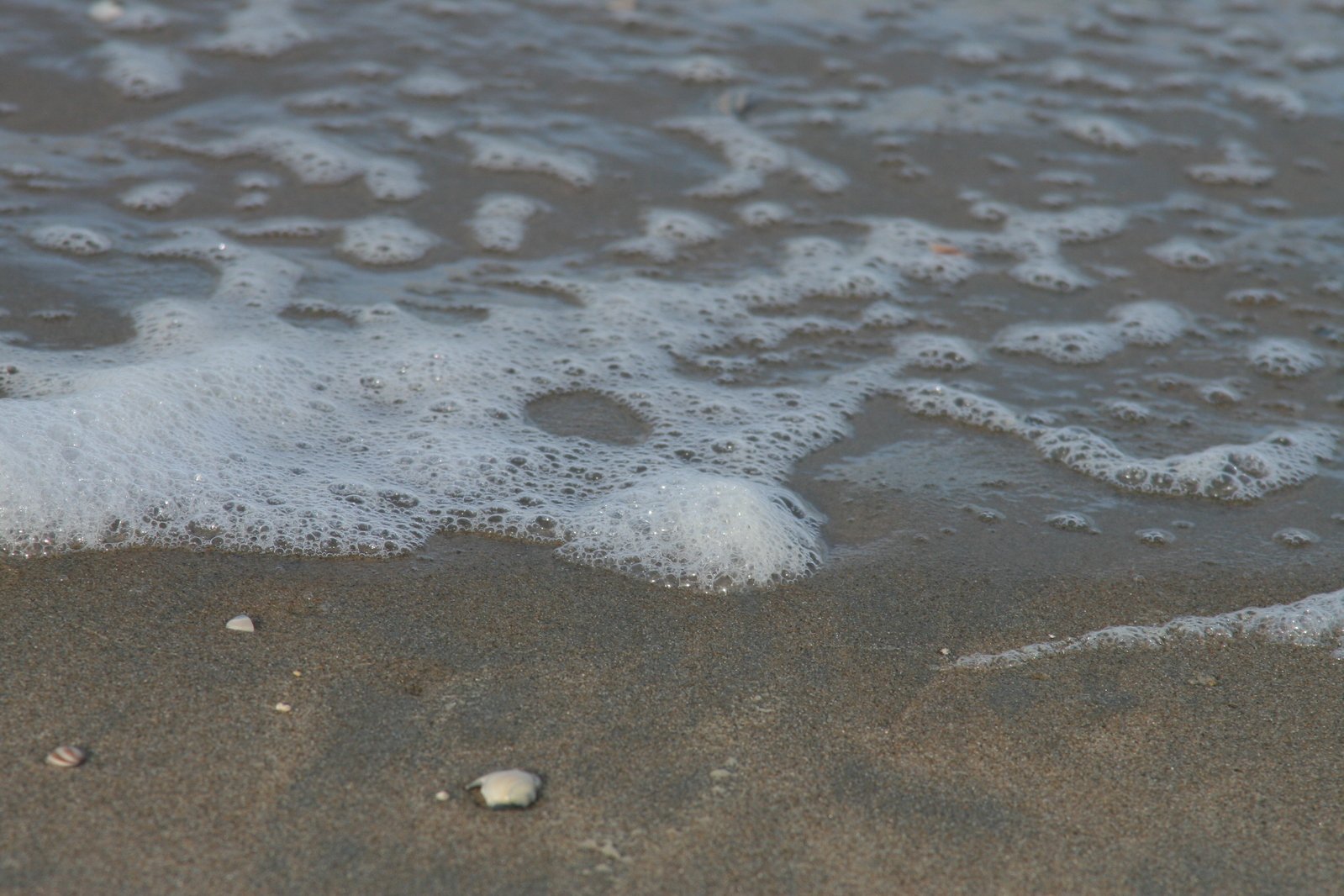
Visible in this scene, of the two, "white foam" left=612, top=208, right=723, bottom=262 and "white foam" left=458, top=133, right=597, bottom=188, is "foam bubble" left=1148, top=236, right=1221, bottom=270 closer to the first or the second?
"white foam" left=612, top=208, right=723, bottom=262

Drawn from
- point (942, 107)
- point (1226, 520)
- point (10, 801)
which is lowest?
point (10, 801)

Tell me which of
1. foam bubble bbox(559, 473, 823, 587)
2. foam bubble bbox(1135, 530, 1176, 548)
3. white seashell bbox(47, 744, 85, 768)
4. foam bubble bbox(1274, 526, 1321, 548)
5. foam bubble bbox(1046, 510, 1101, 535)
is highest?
foam bubble bbox(1274, 526, 1321, 548)

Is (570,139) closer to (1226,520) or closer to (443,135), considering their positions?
(443,135)

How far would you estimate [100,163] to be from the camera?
4184 mm

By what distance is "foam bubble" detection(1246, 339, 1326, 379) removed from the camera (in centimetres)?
346

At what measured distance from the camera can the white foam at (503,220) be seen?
13.1 feet

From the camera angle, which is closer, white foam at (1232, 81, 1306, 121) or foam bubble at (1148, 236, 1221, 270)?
foam bubble at (1148, 236, 1221, 270)

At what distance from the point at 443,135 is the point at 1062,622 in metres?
3.11

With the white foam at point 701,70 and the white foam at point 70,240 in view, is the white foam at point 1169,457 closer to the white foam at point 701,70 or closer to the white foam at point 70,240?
the white foam at point 701,70

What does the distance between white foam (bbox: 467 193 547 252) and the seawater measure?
0.05 ft

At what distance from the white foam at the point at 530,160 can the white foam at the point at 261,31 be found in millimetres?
1077

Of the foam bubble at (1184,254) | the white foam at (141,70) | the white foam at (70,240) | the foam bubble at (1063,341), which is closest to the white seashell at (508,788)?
the foam bubble at (1063,341)

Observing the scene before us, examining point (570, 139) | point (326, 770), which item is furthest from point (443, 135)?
point (326, 770)

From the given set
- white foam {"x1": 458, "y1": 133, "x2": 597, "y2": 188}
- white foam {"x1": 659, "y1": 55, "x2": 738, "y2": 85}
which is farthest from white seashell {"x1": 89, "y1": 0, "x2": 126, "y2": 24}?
white foam {"x1": 659, "y1": 55, "x2": 738, "y2": 85}
